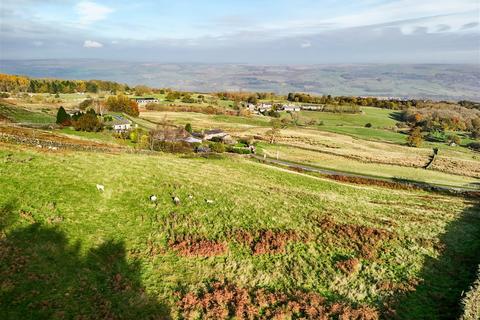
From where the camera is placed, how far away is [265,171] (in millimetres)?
50156

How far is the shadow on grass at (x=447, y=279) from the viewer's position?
2081 centimetres

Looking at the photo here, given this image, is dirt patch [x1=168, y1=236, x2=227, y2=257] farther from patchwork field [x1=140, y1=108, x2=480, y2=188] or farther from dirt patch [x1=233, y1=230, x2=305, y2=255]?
patchwork field [x1=140, y1=108, x2=480, y2=188]

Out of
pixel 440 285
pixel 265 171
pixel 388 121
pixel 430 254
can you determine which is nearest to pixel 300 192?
pixel 265 171

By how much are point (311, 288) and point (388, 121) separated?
6856 inches

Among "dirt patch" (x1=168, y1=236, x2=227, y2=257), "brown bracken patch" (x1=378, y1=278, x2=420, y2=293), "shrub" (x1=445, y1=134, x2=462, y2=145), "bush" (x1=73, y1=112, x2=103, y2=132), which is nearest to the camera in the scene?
"brown bracken patch" (x1=378, y1=278, x2=420, y2=293)

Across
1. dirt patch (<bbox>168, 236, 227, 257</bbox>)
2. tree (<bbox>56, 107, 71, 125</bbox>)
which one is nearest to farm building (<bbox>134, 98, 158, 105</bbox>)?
tree (<bbox>56, 107, 71, 125</bbox>)

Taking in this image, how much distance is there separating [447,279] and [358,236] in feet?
22.5

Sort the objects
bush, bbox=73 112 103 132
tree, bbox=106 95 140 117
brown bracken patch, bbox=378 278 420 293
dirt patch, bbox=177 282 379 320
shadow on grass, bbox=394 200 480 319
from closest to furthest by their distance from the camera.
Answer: dirt patch, bbox=177 282 379 320, shadow on grass, bbox=394 200 480 319, brown bracken patch, bbox=378 278 420 293, bush, bbox=73 112 103 132, tree, bbox=106 95 140 117

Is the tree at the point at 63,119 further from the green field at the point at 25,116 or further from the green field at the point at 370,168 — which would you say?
the green field at the point at 370,168

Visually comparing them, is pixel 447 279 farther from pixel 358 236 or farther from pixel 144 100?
pixel 144 100

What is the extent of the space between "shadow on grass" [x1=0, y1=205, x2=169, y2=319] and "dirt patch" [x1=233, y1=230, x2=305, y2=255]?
814 cm

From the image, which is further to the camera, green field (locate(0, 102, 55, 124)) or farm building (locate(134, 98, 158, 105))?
farm building (locate(134, 98, 158, 105))

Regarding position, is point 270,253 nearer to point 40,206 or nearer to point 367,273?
point 367,273

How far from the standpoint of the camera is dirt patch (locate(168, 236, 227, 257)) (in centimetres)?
2356
